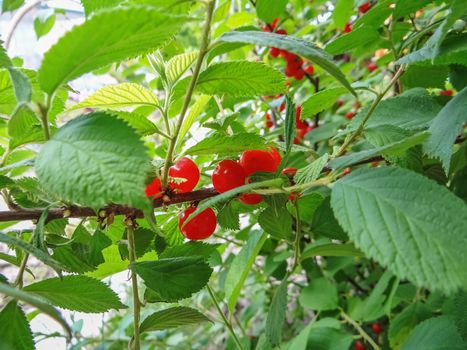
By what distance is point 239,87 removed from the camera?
500 millimetres

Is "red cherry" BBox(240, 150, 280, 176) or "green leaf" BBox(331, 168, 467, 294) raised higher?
"red cherry" BBox(240, 150, 280, 176)

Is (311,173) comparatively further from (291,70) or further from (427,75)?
(291,70)

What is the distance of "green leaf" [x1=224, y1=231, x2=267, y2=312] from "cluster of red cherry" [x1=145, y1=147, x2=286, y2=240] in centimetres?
13

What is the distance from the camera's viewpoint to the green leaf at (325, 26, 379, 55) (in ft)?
2.29

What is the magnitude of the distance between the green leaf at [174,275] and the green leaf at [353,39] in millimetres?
428

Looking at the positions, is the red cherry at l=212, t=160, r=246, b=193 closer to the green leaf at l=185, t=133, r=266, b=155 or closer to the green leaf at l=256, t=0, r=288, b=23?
the green leaf at l=185, t=133, r=266, b=155

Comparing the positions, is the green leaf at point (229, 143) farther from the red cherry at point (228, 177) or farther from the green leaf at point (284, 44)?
the green leaf at point (284, 44)

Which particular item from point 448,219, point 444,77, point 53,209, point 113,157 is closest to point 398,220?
point 448,219

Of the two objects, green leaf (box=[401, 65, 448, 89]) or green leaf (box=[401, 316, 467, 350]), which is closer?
green leaf (box=[401, 316, 467, 350])

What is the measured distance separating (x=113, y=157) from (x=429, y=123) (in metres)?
0.46

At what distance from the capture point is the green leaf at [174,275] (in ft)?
1.63

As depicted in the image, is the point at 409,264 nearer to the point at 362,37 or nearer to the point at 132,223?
the point at 132,223

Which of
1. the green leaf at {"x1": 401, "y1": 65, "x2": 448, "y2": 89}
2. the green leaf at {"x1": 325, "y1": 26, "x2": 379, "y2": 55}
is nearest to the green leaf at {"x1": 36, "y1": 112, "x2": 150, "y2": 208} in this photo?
the green leaf at {"x1": 325, "y1": 26, "x2": 379, "y2": 55}

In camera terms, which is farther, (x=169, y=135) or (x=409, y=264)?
(x=169, y=135)
